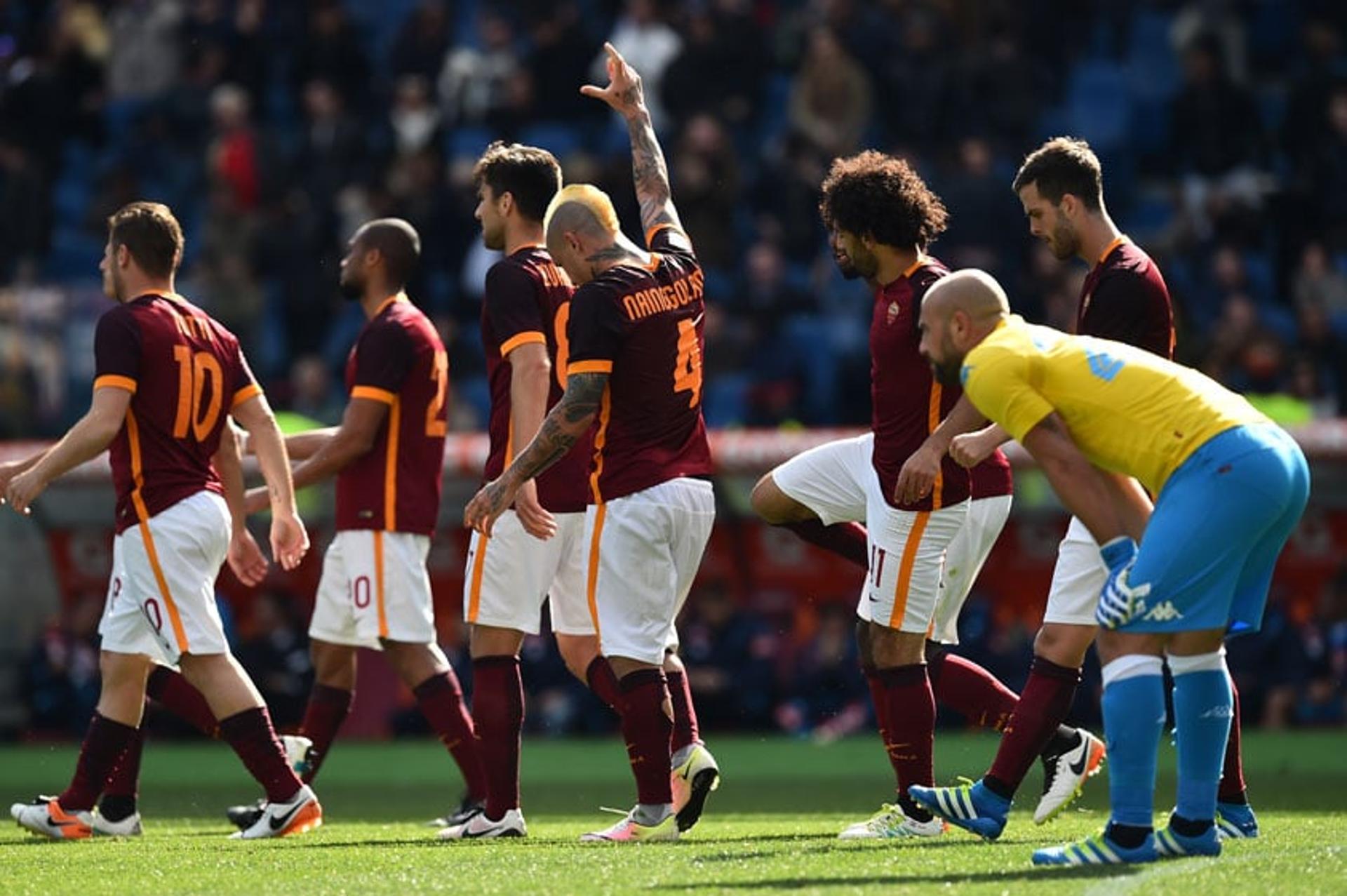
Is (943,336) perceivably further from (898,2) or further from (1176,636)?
(898,2)

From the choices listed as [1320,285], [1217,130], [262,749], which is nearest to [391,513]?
[262,749]

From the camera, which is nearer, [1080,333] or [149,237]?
[1080,333]

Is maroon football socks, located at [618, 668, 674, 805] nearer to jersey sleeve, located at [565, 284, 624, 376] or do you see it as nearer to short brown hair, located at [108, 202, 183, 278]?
jersey sleeve, located at [565, 284, 624, 376]

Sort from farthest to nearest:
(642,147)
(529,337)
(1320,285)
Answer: (1320,285) < (642,147) < (529,337)

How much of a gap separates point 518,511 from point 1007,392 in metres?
2.63

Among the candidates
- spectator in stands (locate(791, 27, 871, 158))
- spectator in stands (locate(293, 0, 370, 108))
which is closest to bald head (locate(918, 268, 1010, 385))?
spectator in stands (locate(791, 27, 871, 158))

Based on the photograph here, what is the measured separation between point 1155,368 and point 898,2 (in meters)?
14.3

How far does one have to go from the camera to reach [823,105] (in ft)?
64.6

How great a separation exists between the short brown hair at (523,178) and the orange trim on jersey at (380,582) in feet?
5.06

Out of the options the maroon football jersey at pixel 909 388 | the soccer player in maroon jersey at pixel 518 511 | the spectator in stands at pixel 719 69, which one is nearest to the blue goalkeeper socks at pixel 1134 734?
the maroon football jersey at pixel 909 388

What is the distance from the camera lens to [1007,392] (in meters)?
6.50

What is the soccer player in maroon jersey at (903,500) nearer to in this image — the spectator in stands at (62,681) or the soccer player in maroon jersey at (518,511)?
the soccer player in maroon jersey at (518,511)

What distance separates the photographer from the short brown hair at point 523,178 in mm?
9062

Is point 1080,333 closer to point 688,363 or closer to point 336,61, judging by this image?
point 688,363
